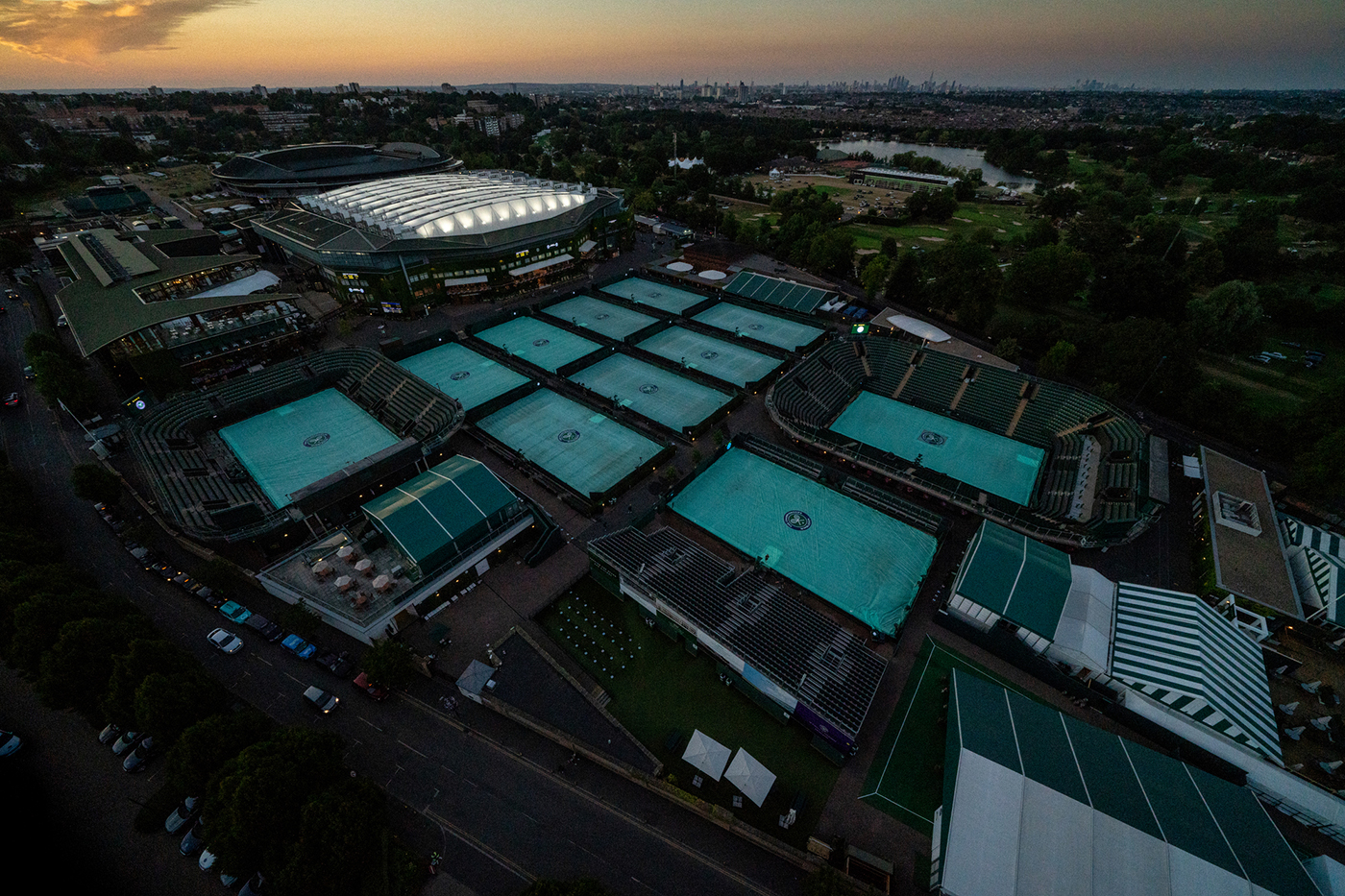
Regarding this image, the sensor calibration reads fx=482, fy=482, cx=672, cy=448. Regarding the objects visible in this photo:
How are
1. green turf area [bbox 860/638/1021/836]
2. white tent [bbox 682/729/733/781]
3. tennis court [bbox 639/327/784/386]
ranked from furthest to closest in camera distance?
1. tennis court [bbox 639/327/784/386]
2. white tent [bbox 682/729/733/781]
3. green turf area [bbox 860/638/1021/836]

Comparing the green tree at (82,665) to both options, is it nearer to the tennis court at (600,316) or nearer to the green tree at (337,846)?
the green tree at (337,846)

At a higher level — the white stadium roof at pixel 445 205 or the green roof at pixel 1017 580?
the white stadium roof at pixel 445 205

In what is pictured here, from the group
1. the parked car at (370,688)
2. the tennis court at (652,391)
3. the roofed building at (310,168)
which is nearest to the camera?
the parked car at (370,688)

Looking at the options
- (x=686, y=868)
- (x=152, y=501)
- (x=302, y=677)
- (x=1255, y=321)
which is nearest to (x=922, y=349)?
(x=1255, y=321)

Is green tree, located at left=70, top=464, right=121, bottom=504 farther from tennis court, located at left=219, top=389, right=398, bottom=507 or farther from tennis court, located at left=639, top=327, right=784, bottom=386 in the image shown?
tennis court, located at left=639, top=327, right=784, bottom=386

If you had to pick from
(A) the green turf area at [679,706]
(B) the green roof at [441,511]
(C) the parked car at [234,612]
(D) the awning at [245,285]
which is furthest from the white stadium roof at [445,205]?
(A) the green turf area at [679,706]

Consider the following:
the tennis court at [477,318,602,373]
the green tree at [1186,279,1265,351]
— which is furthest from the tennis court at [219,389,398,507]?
the green tree at [1186,279,1265,351]
